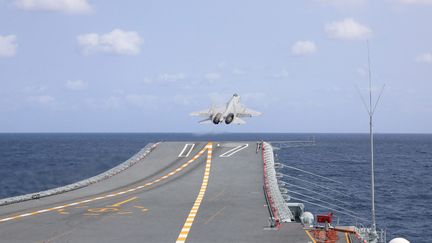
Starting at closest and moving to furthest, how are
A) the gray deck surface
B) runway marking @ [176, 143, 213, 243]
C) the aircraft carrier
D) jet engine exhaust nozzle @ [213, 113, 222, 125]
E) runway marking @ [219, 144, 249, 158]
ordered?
runway marking @ [176, 143, 213, 243] → the gray deck surface → the aircraft carrier → jet engine exhaust nozzle @ [213, 113, 222, 125] → runway marking @ [219, 144, 249, 158]

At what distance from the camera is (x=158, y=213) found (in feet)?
110

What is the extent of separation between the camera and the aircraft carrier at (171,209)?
86.4ft

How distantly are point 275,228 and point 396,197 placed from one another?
5479cm

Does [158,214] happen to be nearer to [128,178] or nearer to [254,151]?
[128,178]

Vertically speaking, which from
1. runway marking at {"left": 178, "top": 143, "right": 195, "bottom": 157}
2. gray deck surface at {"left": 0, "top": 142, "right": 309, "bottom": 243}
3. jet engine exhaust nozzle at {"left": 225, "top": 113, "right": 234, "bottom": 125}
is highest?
jet engine exhaust nozzle at {"left": 225, "top": 113, "right": 234, "bottom": 125}

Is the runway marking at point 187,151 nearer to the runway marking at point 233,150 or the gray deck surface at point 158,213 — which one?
the runway marking at point 233,150

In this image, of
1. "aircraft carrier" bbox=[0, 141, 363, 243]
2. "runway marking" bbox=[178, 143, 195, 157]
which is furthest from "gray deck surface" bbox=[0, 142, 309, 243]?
"runway marking" bbox=[178, 143, 195, 157]

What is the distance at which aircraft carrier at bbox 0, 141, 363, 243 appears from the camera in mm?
26328

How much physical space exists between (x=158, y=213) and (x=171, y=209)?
1.80 meters

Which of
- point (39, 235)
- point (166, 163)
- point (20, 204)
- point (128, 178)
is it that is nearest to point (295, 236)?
point (39, 235)

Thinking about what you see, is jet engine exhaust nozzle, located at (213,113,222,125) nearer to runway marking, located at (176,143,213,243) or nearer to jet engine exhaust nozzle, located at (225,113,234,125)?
jet engine exhaust nozzle, located at (225,113,234,125)

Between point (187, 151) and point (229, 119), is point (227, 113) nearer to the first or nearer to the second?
point (229, 119)

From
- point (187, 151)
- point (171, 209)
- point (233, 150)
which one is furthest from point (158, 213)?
point (233, 150)

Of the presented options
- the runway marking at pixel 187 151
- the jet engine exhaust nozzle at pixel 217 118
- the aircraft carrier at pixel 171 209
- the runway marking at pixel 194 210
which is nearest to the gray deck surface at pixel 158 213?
the aircraft carrier at pixel 171 209
